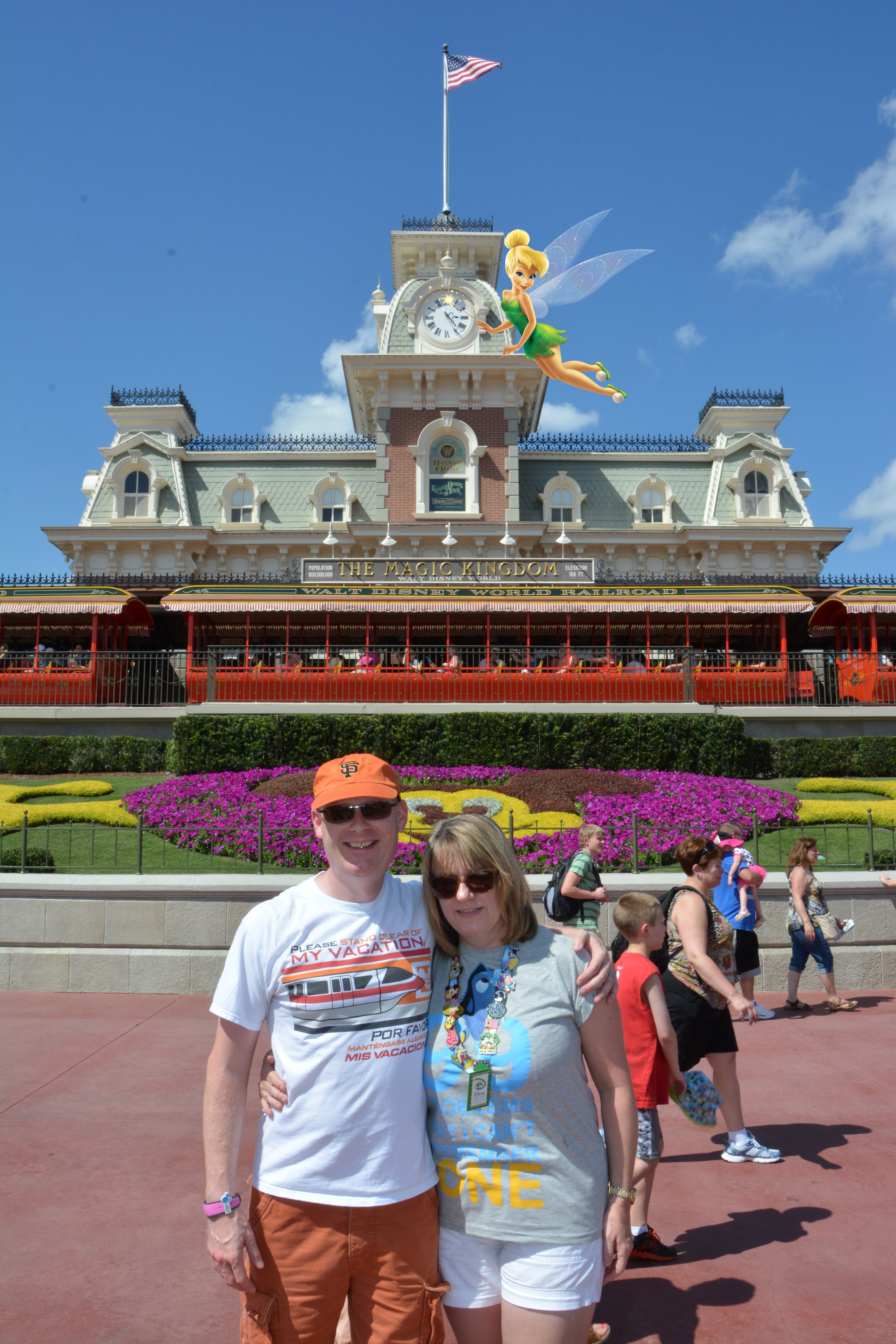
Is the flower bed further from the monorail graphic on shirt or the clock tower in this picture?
the clock tower

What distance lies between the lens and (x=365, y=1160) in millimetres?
2375

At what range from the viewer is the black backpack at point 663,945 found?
4461 millimetres

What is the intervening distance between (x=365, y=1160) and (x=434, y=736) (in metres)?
15.4

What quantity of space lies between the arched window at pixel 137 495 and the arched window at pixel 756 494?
23.7 metres

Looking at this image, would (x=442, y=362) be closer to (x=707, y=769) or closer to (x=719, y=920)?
(x=707, y=769)

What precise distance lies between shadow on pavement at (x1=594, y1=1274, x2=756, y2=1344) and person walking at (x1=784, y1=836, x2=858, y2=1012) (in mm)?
4758

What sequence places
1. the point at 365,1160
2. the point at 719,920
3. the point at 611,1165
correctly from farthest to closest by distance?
the point at 719,920, the point at 611,1165, the point at 365,1160

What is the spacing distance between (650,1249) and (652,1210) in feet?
1.91

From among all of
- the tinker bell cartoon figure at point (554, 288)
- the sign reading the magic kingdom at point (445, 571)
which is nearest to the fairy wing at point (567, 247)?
the tinker bell cartoon figure at point (554, 288)

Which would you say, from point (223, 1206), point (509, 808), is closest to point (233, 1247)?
point (223, 1206)

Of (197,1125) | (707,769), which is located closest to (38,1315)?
(197,1125)

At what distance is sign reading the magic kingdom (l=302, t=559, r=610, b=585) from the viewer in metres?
23.8

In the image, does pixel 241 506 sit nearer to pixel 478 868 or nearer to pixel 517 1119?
pixel 478 868

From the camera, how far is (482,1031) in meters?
2.45
